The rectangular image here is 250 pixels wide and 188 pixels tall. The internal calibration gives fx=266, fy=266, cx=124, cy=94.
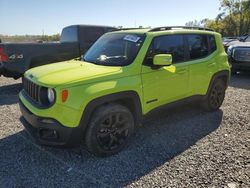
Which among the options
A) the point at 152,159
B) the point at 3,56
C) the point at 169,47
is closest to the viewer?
the point at 152,159

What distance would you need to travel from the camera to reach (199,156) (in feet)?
12.4

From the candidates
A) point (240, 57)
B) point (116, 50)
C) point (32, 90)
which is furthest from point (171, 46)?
point (240, 57)

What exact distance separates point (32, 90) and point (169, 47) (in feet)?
7.58

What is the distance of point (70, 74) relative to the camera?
363 centimetres

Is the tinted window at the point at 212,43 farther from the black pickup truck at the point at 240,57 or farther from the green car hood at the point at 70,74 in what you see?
the black pickup truck at the point at 240,57

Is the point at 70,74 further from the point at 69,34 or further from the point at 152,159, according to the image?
the point at 69,34

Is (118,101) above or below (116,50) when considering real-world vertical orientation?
below

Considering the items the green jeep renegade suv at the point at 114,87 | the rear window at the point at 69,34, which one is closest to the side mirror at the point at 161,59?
the green jeep renegade suv at the point at 114,87

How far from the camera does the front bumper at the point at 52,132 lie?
336 cm

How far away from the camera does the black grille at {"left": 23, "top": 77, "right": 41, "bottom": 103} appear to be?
3658mm

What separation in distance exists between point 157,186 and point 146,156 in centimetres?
71

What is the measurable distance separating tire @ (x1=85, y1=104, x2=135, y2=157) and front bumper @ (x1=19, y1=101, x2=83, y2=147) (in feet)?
0.64

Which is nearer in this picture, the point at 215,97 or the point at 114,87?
the point at 114,87

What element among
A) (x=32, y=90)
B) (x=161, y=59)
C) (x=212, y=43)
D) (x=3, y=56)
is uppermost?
(x=212, y=43)
